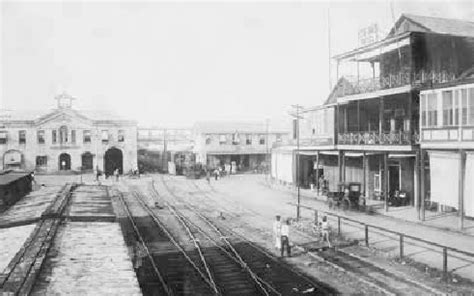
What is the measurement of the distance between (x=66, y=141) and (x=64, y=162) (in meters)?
2.47

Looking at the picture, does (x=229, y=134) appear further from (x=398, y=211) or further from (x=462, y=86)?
(x=462, y=86)

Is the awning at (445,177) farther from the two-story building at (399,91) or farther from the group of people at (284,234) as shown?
the group of people at (284,234)

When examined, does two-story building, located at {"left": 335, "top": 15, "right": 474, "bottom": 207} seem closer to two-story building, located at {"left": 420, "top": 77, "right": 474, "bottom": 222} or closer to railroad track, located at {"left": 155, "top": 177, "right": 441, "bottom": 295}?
two-story building, located at {"left": 420, "top": 77, "right": 474, "bottom": 222}

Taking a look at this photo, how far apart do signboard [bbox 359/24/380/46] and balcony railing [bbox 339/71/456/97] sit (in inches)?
111

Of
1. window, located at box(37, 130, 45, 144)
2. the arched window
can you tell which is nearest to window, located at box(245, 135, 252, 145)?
the arched window

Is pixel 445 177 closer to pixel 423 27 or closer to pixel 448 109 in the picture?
pixel 448 109

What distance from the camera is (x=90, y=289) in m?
12.5

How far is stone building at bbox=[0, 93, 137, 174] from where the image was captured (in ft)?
174

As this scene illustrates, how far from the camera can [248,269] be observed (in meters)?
15.7

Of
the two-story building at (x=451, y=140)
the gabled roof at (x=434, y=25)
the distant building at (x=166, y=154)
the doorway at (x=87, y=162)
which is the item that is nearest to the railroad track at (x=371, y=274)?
the two-story building at (x=451, y=140)

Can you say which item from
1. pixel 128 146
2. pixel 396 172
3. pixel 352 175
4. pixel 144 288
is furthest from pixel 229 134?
pixel 144 288

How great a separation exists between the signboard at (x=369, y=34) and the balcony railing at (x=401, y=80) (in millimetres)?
2820

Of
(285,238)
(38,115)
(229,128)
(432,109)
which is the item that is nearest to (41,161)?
(38,115)

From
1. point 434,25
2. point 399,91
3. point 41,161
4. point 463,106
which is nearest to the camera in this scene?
point 463,106
